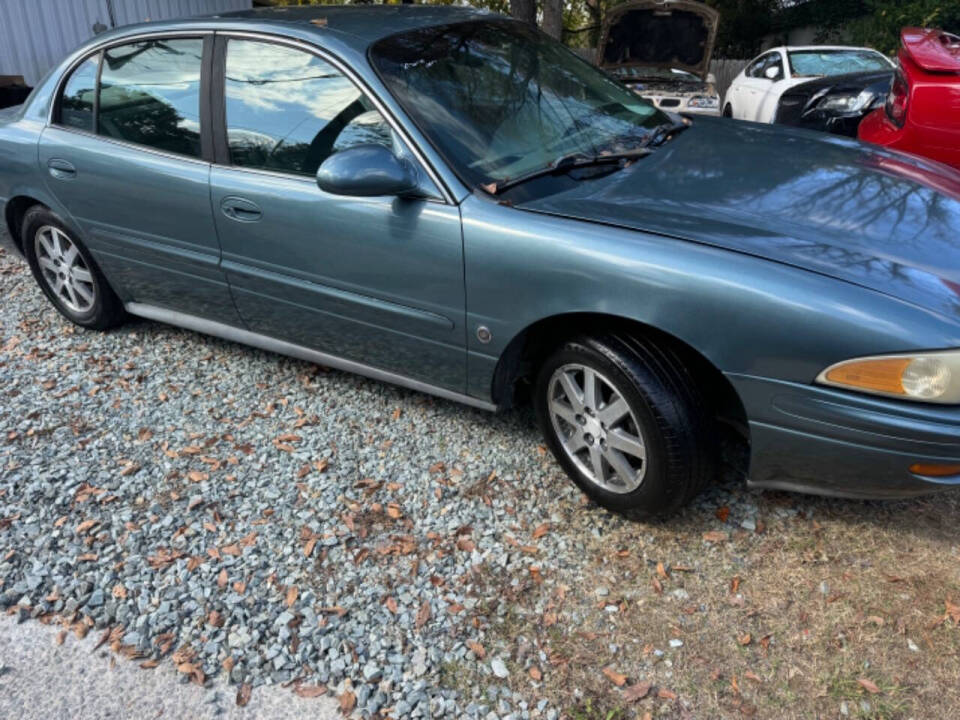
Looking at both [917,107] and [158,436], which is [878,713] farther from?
[917,107]

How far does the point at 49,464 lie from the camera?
3.24 metres

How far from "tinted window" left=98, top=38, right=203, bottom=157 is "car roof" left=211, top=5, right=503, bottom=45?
25 cm

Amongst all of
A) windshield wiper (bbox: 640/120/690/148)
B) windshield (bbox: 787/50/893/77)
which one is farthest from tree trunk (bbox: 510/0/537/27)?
windshield wiper (bbox: 640/120/690/148)

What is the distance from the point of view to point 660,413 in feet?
8.01

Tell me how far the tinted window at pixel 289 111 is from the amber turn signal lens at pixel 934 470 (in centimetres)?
197

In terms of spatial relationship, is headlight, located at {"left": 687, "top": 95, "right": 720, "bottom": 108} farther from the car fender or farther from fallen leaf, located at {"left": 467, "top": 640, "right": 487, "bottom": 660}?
fallen leaf, located at {"left": 467, "top": 640, "right": 487, "bottom": 660}

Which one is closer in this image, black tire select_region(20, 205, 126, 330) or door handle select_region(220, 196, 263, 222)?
door handle select_region(220, 196, 263, 222)

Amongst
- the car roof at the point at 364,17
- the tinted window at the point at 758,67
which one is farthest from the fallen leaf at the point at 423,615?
the tinted window at the point at 758,67

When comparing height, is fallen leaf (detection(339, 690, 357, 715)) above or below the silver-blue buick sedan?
below

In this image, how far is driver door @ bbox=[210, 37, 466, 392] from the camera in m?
2.75

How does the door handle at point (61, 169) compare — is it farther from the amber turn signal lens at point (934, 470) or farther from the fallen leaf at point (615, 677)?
the amber turn signal lens at point (934, 470)

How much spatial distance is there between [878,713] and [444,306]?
1788 mm

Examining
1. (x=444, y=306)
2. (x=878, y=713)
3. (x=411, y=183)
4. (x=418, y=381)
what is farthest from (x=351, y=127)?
(x=878, y=713)

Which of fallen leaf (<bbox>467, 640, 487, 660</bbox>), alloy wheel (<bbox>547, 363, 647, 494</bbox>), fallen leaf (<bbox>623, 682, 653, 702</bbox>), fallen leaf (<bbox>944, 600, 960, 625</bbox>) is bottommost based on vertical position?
fallen leaf (<bbox>623, 682, 653, 702</bbox>)
